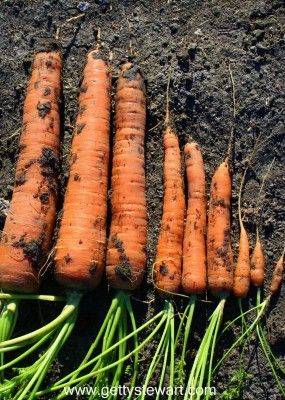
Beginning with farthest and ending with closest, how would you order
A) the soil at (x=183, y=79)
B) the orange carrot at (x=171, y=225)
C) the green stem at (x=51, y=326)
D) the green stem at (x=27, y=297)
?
the soil at (x=183, y=79), the orange carrot at (x=171, y=225), the green stem at (x=27, y=297), the green stem at (x=51, y=326)

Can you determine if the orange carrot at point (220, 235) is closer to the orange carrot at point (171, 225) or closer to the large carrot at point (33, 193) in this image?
the orange carrot at point (171, 225)

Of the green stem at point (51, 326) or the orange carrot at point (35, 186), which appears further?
the orange carrot at point (35, 186)

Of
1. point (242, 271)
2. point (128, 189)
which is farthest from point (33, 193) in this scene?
point (242, 271)

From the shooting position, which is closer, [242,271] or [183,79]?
[242,271]

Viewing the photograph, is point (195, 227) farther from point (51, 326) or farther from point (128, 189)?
point (51, 326)

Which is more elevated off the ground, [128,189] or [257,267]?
[128,189]

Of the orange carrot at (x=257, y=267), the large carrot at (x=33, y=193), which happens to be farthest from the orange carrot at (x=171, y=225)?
the large carrot at (x=33, y=193)
